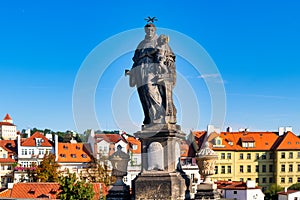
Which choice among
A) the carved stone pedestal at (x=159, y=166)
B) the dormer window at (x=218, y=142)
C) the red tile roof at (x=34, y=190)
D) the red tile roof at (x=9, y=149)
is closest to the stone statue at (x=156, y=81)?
the carved stone pedestal at (x=159, y=166)

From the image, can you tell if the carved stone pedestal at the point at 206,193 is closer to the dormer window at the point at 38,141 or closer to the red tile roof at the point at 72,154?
the red tile roof at the point at 72,154

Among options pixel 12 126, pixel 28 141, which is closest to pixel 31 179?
pixel 28 141

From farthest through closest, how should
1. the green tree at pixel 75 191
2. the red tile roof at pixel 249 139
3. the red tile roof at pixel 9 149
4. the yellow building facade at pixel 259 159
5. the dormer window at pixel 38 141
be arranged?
the dormer window at pixel 38 141 → the red tile roof at pixel 249 139 → the yellow building facade at pixel 259 159 → the red tile roof at pixel 9 149 → the green tree at pixel 75 191

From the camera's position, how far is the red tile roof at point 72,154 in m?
52.2

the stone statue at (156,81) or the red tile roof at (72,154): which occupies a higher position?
the stone statue at (156,81)

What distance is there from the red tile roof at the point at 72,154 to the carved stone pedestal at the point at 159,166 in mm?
41108

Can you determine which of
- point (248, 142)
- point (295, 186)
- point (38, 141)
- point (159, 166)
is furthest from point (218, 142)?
point (159, 166)

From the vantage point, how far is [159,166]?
38.2ft

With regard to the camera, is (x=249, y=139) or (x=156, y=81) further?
(x=249, y=139)

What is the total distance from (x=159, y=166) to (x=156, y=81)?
2.02 metres

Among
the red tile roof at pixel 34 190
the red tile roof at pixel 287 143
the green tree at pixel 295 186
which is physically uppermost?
the red tile roof at pixel 287 143

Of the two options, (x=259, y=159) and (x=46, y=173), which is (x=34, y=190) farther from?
(x=259, y=159)

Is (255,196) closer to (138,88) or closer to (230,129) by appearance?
(138,88)

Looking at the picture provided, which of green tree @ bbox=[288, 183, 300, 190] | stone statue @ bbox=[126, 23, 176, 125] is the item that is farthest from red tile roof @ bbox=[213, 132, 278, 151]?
stone statue @ bbox=[126, 23, 176, 125]
